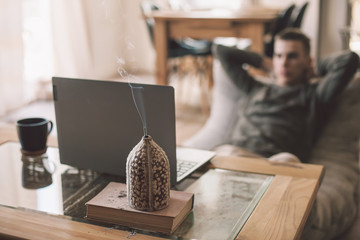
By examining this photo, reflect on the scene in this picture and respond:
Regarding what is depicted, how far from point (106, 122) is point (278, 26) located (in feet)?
8.51

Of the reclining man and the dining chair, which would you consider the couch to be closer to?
the reclining man

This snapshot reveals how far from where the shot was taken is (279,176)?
1211 mm

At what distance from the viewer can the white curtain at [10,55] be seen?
346 cm

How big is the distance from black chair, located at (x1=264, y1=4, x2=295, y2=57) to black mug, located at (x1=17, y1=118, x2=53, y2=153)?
2454 mm

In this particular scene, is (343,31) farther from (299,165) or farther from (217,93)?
(299,165)

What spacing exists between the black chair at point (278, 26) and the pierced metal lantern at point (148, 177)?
271cm

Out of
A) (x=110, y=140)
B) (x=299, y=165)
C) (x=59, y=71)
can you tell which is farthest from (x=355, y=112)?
(x=59, y=71)

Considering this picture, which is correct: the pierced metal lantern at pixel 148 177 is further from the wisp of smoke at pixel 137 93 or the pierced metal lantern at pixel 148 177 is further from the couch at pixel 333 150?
the couch at pixel 333 150

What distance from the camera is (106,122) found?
1.15 meters

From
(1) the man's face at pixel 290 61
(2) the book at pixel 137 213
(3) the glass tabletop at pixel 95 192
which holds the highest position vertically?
(1) the man's face at pixel 290 61

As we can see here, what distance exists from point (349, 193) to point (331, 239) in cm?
19

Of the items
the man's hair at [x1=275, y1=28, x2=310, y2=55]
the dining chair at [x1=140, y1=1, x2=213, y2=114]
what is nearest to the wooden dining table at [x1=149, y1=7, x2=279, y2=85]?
the dining chair at [x1=140, y1=1, x2=213, y2=114]

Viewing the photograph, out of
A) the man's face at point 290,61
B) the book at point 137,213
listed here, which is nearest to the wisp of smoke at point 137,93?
the book at point 137,213

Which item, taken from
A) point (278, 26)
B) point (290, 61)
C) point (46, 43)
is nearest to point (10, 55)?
point (46, 43)
